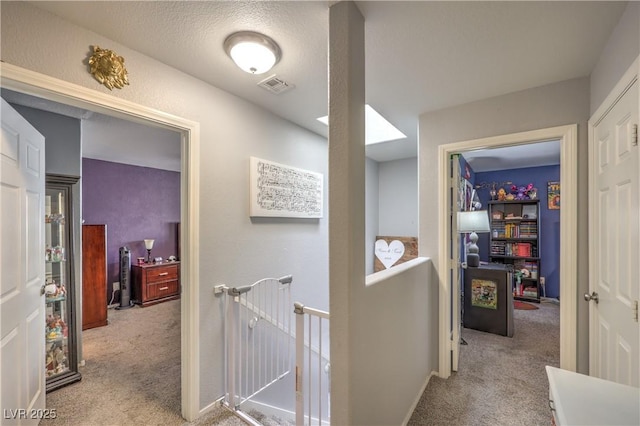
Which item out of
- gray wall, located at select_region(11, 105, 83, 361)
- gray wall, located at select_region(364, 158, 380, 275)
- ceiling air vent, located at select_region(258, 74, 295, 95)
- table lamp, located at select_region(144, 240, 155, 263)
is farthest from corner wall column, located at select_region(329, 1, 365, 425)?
table lamp, located at select_region(144, 240, 155, 263)

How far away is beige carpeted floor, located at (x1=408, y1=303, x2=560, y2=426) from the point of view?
1847mm

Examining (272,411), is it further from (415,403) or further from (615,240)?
(615,240)

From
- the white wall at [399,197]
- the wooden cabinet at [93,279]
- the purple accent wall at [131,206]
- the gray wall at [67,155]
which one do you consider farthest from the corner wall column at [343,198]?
the purple accent wall at [131,206]

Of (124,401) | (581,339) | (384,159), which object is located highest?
(384,159)

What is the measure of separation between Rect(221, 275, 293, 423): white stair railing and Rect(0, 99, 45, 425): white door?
106 centimetres

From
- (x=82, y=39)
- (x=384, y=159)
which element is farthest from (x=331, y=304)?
(x=384, y=159)

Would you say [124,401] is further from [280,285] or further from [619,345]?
[619,345]

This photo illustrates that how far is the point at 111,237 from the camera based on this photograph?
14.6 feet

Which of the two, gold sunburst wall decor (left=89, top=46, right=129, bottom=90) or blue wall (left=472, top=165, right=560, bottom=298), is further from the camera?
blue wall (left=472, top=165, right=560, bottom=298)

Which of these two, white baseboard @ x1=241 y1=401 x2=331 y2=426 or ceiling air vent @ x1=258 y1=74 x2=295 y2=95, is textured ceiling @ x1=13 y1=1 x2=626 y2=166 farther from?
white baseboard @ x1=241 y1=401 x2=331 y2=426

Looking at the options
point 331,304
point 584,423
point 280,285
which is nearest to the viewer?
point 584,423

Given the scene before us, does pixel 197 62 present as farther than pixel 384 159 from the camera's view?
No

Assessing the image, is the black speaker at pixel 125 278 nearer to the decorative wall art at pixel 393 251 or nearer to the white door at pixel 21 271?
the white door at pixel 21 271

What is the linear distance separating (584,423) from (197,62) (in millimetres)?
2353
